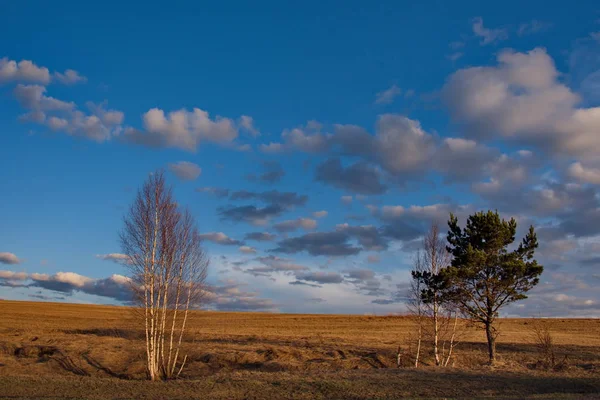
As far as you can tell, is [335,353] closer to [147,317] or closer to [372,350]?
[372,350]

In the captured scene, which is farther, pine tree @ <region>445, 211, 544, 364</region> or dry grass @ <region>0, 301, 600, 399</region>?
pine tree @ <region>445, 211, 544, 364</region>

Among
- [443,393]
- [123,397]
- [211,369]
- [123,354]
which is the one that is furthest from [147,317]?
[443,393]

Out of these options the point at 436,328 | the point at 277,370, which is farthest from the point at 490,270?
the point at 277,370

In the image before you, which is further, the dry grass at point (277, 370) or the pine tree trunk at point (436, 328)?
the pine tree trunk at point (436, 328)

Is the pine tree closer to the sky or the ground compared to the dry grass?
closer to the sky

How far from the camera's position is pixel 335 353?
3156 cm

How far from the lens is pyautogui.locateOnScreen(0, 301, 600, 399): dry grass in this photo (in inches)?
717

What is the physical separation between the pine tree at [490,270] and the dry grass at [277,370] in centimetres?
335

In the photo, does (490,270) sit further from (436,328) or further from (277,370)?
(277,370)

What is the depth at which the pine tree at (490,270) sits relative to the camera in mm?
28578

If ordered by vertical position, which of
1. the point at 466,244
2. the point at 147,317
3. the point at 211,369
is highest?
the point at 466,244

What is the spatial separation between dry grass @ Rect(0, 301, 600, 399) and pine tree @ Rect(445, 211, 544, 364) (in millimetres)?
3354

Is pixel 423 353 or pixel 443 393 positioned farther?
pixel 423 353

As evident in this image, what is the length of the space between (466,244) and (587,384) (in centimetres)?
1114
